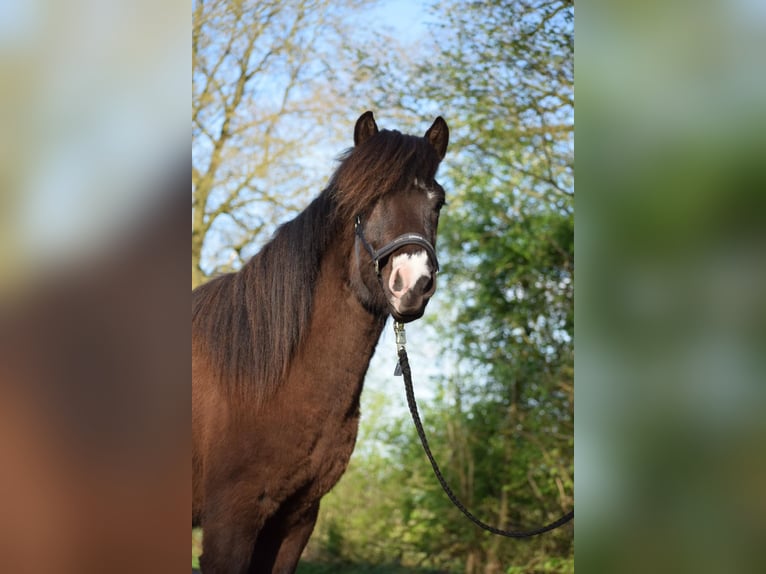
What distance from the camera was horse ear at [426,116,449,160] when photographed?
125 inches

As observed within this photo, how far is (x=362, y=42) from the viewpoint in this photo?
6500 mm

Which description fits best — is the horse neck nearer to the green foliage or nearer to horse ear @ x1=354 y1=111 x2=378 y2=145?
A: horse ear @ x1=354 y1=111 x2=378 y2=145

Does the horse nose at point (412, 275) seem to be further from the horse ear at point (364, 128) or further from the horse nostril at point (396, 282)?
the horse ear at point (364, 128)

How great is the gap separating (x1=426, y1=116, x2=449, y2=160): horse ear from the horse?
240 mm

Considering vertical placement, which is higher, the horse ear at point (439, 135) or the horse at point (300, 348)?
the horse ear at point (439, 135)

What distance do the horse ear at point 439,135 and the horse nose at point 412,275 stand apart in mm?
805

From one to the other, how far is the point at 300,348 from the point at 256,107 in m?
4.34

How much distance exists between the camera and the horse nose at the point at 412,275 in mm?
2523


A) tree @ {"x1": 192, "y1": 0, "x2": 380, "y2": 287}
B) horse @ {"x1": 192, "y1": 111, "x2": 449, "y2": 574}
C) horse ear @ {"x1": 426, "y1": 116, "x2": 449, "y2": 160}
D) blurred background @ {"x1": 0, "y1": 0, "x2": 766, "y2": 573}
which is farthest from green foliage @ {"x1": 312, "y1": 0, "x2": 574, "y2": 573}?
blurred background @ {"x1": 0, "y1": 0, "x2": 766, "y2": 573}

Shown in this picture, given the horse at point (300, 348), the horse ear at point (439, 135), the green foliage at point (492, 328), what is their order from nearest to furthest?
the horse at point (300, 348) → the horse ear at point (439, 135) → the green foliage at point (492, 328)
